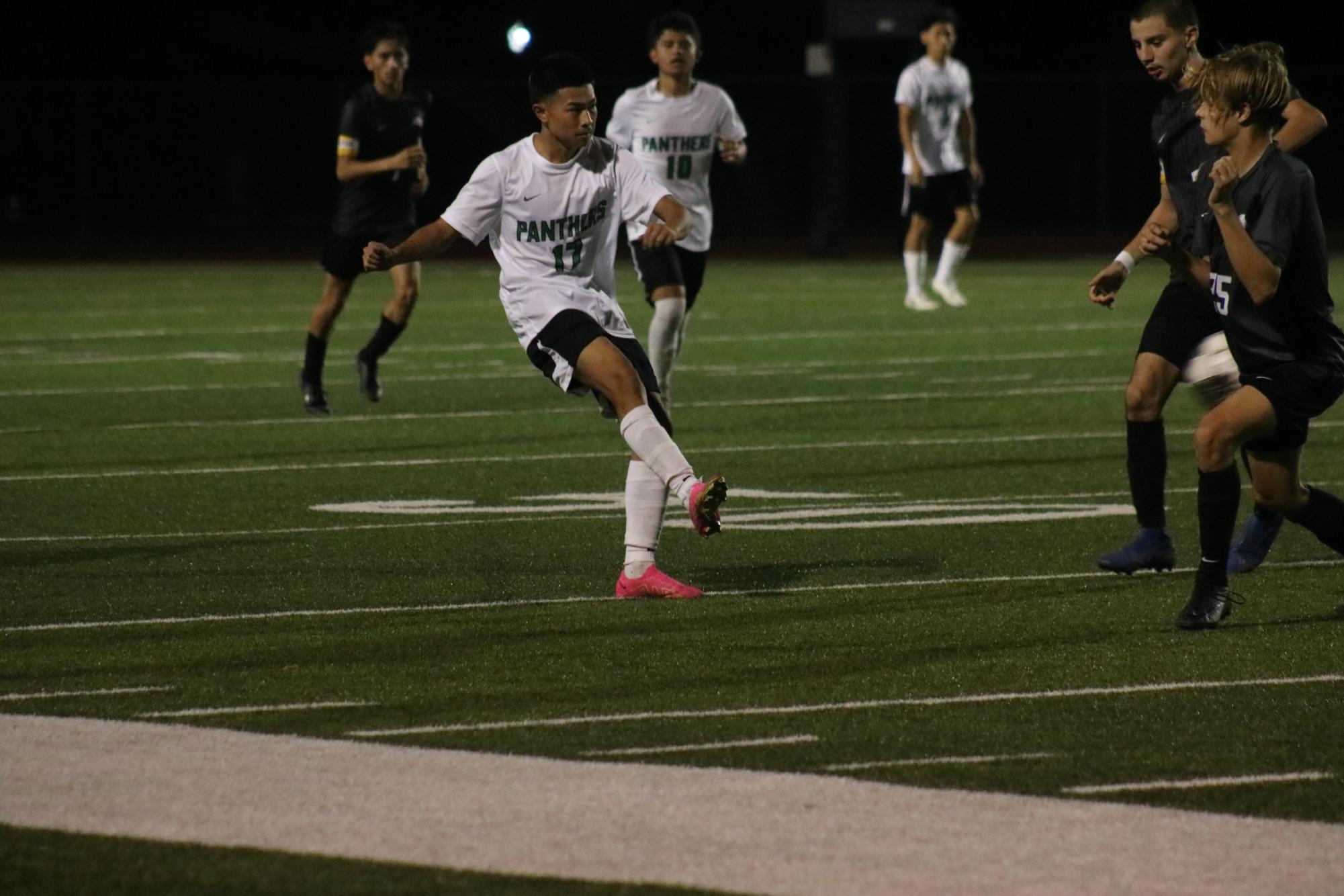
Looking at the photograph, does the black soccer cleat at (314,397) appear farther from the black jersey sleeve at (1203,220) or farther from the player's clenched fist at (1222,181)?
the player's clenched fist at (1222,181)

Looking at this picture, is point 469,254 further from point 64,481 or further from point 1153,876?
point 1153,876

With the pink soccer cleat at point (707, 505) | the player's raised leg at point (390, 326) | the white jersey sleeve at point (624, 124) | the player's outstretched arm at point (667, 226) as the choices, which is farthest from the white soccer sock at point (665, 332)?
the pink soccer cleat at point (707, 505)

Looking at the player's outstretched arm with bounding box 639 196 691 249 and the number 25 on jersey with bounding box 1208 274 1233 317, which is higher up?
the player's outstretched arm with bounding box 639 196 691 249

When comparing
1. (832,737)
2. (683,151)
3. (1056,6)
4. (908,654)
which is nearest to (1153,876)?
(832,737)

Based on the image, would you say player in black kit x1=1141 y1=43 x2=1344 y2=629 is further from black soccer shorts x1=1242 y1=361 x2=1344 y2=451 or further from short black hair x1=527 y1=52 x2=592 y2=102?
short black hair x1=527 y1=52 x2=592 y2=102

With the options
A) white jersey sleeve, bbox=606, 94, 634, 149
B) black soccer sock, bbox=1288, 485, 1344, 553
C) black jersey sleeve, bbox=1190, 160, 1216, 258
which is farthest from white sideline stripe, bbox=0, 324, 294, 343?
black soccer sock, bbox=1288, 485, 1344, 553

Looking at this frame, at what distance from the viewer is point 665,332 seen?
1420cm

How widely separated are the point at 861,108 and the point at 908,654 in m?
Answer: 36.0

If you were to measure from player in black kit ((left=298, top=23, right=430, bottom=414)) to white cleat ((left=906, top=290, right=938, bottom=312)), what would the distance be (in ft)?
30.2

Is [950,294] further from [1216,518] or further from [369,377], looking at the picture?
[1216,518]

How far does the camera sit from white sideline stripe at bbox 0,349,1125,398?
57.1ft

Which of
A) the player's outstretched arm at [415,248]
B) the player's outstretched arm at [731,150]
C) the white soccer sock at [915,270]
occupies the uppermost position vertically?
the player's outstretched arm at [415,248]

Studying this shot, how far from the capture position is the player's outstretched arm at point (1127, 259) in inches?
341

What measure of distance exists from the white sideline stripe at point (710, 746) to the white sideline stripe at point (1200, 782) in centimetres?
78
